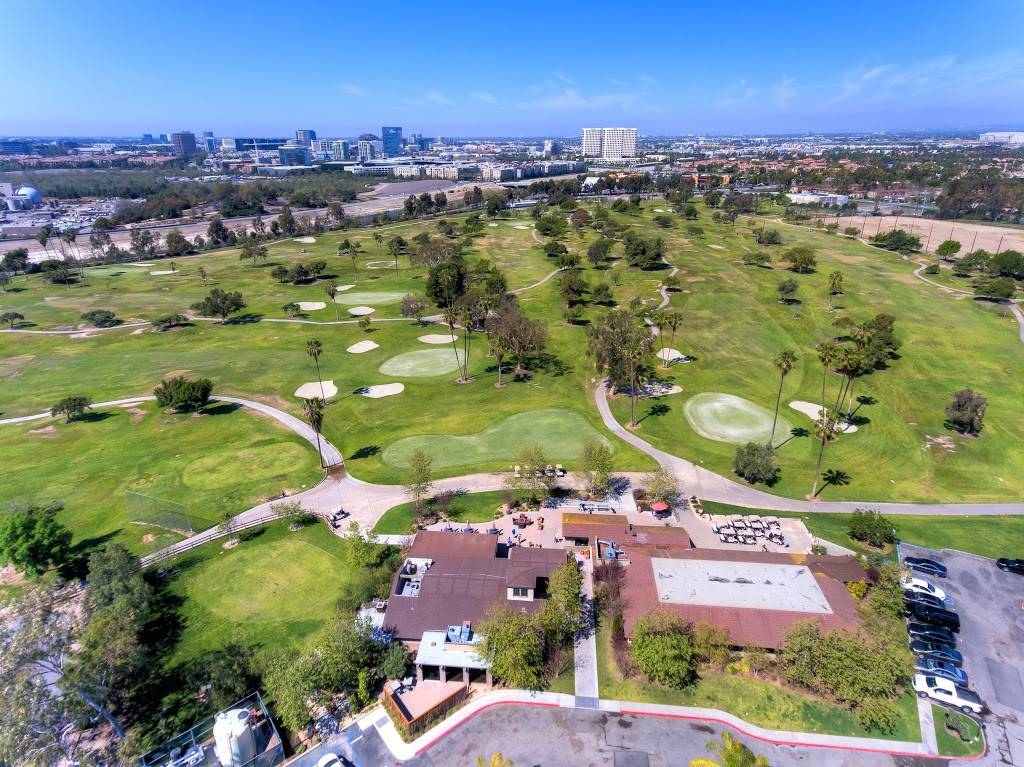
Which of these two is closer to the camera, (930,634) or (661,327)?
(930,634)

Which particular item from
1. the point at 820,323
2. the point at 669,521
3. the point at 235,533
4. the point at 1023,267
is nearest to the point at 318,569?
the point at 235,533

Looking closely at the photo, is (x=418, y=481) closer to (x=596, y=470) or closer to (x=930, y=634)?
(x=596, y=470)

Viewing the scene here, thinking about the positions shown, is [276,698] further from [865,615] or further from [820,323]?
[820,323]

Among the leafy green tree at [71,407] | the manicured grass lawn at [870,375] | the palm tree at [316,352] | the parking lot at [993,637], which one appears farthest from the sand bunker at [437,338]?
the parking lot at [993,637]

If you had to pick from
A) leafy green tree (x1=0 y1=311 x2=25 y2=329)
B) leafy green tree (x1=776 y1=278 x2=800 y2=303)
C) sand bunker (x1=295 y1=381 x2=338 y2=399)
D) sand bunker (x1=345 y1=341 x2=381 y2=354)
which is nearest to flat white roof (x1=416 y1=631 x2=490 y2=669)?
sand bunker (x1=295 y1=381 x2=338 y2=399)

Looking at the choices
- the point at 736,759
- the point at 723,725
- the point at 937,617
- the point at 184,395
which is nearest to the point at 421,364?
the point at 184,395

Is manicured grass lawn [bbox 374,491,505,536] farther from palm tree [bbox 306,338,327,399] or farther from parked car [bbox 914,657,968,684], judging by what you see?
parked car [bbox 914,657,968,684]
